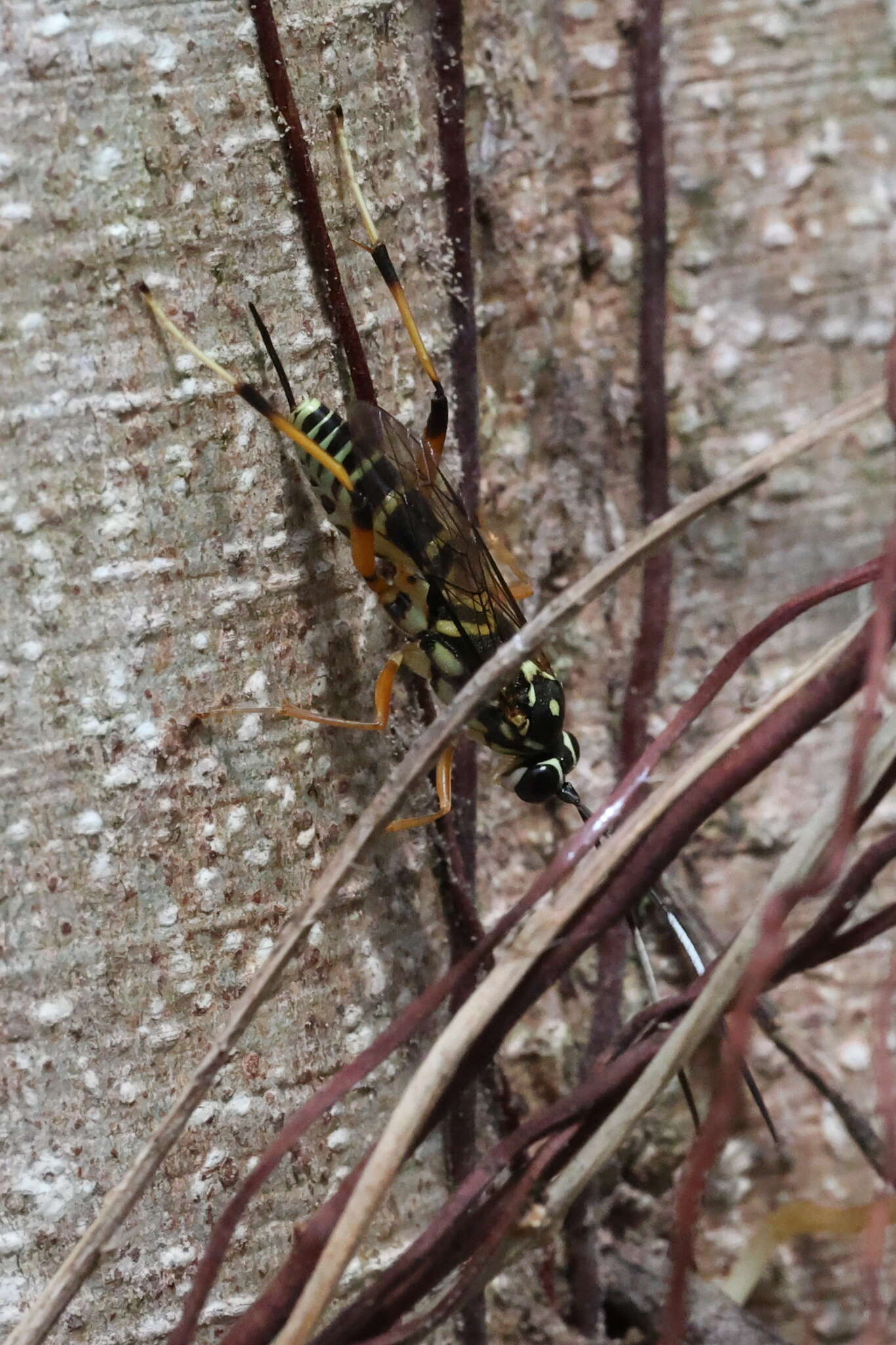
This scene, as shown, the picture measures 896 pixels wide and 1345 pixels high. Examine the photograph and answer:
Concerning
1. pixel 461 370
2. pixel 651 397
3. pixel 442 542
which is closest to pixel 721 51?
pixel 651 397

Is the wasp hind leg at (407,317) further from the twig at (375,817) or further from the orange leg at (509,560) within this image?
the twig at (375,817)

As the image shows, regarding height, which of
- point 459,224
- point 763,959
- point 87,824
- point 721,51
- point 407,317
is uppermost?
point 721,51

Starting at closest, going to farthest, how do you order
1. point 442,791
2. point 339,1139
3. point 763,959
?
point 763,959 → point 339,1139 → point 442,791

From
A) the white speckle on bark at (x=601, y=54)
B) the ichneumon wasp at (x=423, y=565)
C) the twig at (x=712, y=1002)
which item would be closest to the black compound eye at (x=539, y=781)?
the ichneumon wasp at (x=423, y=565)

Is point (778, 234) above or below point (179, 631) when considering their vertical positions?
above

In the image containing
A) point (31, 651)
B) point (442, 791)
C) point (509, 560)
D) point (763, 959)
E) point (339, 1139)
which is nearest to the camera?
point (763, 959)

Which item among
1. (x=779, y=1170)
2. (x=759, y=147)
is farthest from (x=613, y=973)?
(x=759, y=147)

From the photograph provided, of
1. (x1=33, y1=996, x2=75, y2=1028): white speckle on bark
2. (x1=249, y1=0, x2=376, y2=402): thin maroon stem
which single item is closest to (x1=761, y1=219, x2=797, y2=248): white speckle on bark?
A: (x1=249, y1=0, x2=376, y2=402): thin maroon stem

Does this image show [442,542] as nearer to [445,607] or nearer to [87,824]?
[445,607]
